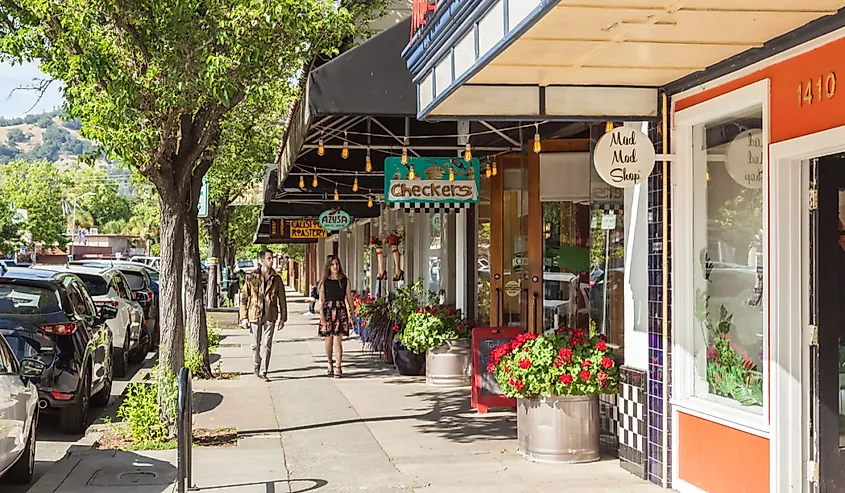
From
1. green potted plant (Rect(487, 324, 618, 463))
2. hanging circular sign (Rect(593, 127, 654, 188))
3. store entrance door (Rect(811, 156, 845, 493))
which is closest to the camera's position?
store entrance door (Rect(811, 156, 845, 493))

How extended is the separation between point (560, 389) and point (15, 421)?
4.13 metres

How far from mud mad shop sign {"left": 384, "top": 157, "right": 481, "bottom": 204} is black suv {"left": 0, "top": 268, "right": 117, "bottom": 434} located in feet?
12.7

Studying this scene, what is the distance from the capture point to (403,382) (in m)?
14.1

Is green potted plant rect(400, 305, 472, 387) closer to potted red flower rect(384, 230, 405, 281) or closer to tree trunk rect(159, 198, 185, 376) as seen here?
tree trunk rect(159, 198, 185, 376)

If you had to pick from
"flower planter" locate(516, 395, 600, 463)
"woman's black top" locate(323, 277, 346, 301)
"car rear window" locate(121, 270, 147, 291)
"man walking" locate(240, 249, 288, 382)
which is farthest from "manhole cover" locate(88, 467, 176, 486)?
"car rear window" locate(121, 270, 147, 291)

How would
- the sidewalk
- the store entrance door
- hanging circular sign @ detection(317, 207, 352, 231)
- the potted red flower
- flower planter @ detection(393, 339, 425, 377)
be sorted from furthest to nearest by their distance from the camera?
hanging circular sign @ detection(317, 207, 352, 231)
the potted red flower
flower planter @ detection(393, 339, 425, 377)
the sidewalk
the store entrance door

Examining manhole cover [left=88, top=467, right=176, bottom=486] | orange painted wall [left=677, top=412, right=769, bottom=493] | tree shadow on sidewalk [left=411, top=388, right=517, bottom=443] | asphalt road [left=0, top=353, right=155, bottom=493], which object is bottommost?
asphalt road [left=0, top=353, right=155, bottom=493]

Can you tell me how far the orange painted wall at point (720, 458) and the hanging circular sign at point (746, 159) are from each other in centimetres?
165

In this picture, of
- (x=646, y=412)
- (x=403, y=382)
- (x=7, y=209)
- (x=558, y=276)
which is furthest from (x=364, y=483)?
(x=7, y=209)

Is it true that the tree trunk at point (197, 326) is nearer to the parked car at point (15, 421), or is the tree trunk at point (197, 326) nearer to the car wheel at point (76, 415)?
the car wheel at point (76, 415)

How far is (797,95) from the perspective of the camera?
591 centimetres

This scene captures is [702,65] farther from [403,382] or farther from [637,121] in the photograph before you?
[403,382]

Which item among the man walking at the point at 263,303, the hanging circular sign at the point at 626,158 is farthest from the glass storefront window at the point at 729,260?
the man walking at the point at 263,303

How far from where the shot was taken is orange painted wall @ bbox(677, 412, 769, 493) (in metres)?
6.27
